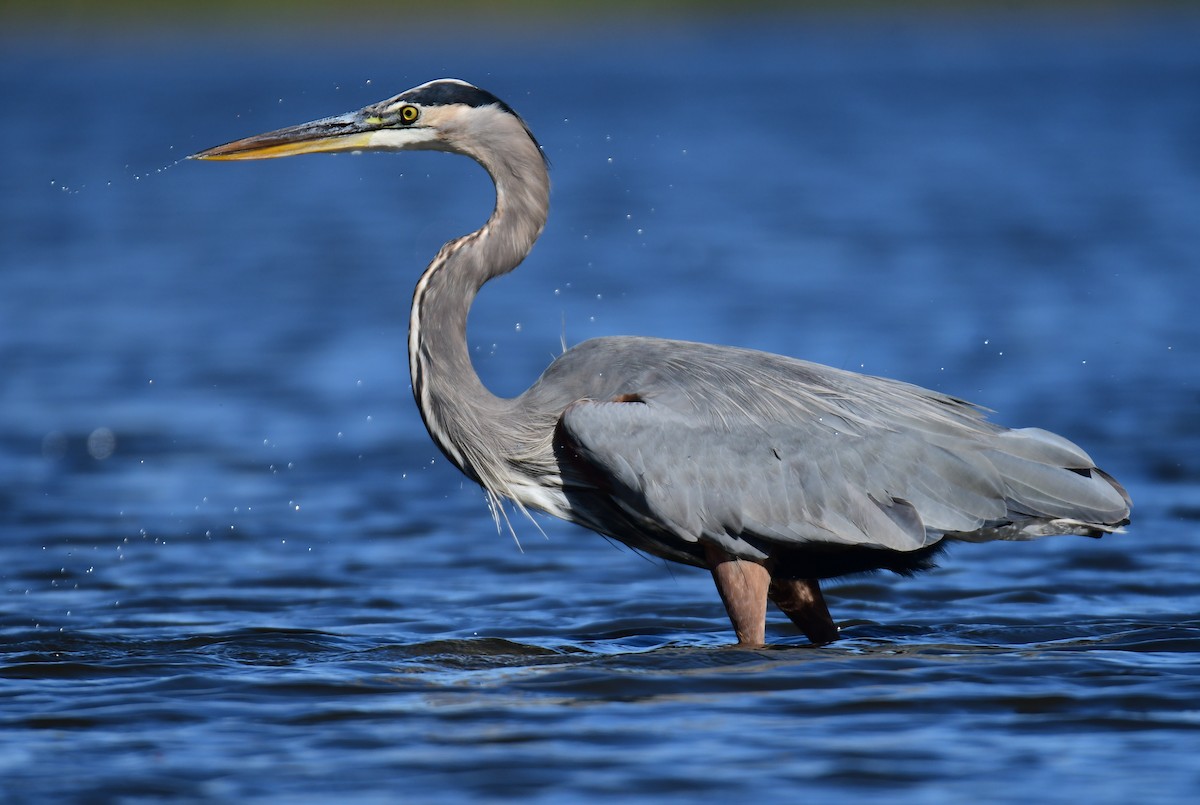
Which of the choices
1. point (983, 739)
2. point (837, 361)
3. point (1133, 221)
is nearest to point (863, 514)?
point (983, 739)

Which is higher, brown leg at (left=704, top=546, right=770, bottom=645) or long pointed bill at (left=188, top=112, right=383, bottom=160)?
long pointed bill at (left=188, top=112, right=383, bottom=160)

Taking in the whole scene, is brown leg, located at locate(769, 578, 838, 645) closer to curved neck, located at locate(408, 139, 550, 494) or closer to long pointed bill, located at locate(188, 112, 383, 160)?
curved neck, located at locate(408, 139, 550, 494)

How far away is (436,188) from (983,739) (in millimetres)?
26562

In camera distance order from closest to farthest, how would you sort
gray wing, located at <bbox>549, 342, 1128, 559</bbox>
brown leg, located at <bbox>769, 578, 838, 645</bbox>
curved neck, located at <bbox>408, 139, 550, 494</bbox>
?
gray wing, located at <bbox>549, 342, 1128, 559</bbox>, curved neck, located at <bbox>408, 139, 550, 494</bbox>, brown leg, located at <bbox>769, 578, 838, 645</bbox>

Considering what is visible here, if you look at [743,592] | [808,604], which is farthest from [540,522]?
[743,592]

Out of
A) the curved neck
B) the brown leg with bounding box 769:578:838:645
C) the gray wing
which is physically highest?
the curved neck

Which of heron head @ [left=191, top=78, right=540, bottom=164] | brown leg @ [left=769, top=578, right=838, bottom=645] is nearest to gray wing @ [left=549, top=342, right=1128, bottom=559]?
brown leg @ [left=769, top=578, right=838, bottom=645]

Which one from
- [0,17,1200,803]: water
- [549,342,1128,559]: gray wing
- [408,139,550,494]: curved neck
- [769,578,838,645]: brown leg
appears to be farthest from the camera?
[769,578,838,645]: brown leg

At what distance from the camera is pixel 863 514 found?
7.14 metres

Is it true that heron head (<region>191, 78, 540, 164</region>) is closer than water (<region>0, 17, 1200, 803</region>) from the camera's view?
No

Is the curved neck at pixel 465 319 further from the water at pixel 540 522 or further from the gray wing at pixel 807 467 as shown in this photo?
the water at pixel 540 522

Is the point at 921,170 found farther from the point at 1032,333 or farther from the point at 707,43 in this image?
the point at 707,43

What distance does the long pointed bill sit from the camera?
761cm

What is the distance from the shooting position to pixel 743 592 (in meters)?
7.22
